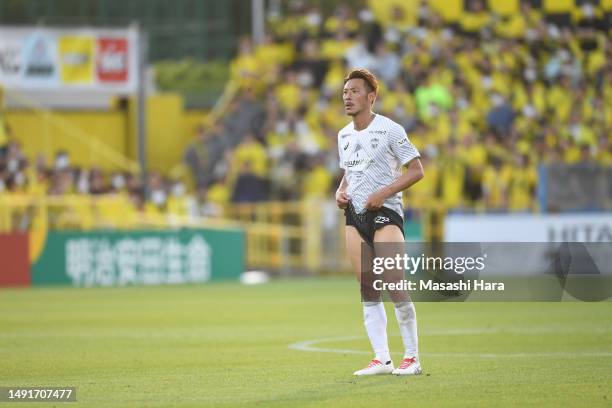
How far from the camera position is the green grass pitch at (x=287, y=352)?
31.3 ft

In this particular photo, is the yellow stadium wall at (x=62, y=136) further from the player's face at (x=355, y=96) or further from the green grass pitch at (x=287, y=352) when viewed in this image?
the player's face at (x=355, y=96)

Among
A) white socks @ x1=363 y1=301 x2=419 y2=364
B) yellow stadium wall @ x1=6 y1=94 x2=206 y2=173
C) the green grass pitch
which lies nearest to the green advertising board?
the green grass pitch

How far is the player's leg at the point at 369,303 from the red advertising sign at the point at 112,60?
22.1 metres

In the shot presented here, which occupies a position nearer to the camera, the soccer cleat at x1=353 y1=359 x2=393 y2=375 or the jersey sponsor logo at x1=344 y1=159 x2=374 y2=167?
the jersey sponsor logo at x1=344 y1=159 x2=374 y2=167

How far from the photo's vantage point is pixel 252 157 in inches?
1203

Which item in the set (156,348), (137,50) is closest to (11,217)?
(137,50)

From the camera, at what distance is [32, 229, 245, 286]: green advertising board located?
26.3 m

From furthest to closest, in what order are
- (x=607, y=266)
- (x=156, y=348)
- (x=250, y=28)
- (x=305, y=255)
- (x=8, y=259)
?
(x=250, y=28) < (x=305, y=255) < (x=8, y=259) < (x=156, y=348) < (x=607, y=266)

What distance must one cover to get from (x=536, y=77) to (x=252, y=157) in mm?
6333

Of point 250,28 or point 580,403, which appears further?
point 250,28

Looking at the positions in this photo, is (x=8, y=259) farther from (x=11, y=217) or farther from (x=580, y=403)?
(x=580, y=403)

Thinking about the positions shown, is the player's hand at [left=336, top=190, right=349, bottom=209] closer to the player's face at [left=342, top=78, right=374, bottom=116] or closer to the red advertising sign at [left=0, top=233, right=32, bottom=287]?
the player's face at [left=342, top=78, right=374, bottom=116]

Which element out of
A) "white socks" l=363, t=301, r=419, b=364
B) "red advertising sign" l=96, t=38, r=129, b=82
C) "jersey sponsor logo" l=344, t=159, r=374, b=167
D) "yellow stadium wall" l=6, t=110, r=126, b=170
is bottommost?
"white socks" l=363, t=301, r=419, b=364

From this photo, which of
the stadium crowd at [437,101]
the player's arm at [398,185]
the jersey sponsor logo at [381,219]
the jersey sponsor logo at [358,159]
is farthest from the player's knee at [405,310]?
the stadium crowd at [437,101]
